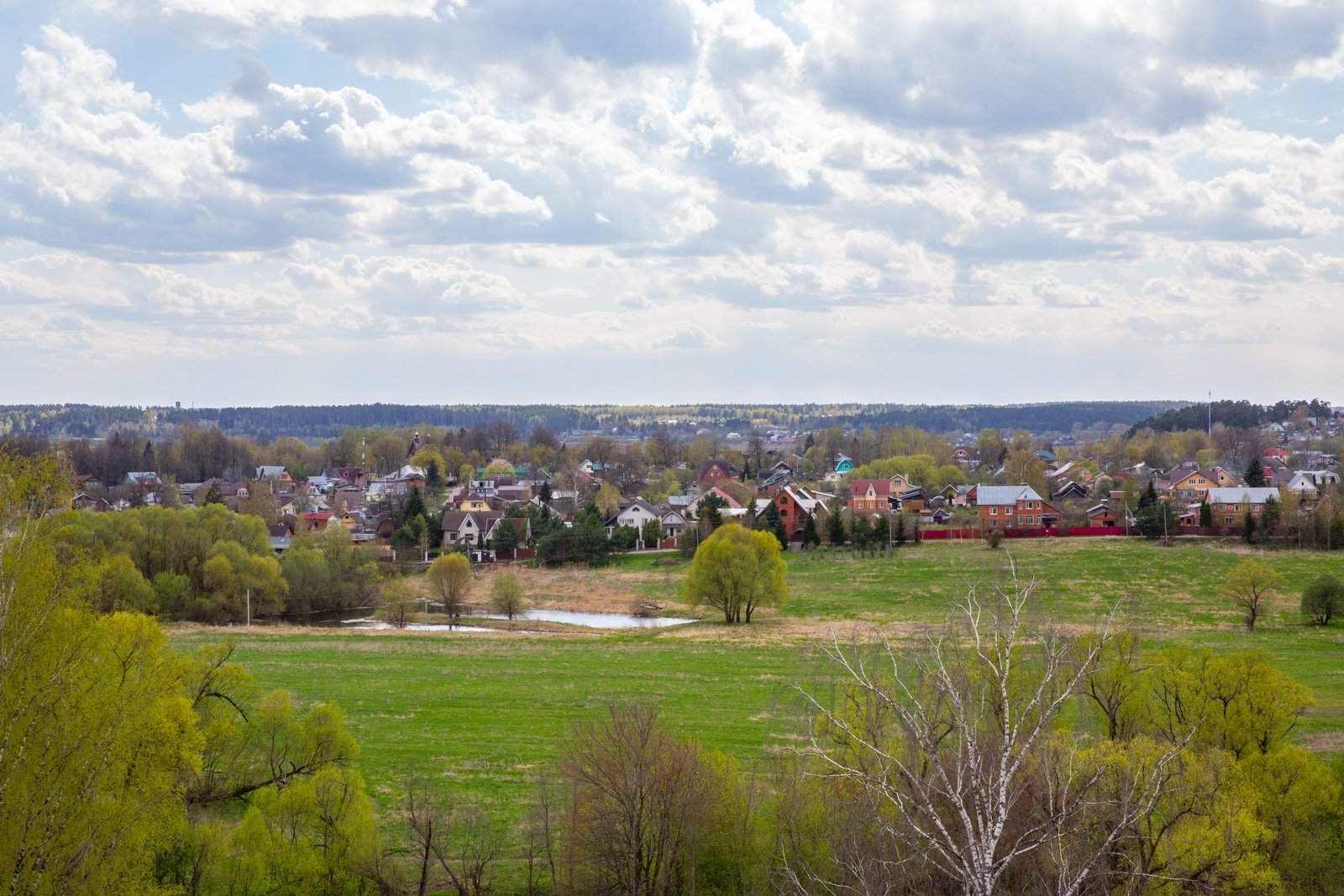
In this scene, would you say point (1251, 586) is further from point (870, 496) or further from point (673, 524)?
point (870, 496)

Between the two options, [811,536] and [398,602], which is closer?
[398,602]

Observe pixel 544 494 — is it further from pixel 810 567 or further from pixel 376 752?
pixel 376 752

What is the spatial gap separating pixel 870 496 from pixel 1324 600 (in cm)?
5530

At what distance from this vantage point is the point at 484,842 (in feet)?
72.7

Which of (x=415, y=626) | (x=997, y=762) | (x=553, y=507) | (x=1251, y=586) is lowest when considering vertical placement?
(x=415, y=626)

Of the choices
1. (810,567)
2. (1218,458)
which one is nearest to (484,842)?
(810,567)

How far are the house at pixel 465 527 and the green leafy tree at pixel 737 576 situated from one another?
3455 centimetres

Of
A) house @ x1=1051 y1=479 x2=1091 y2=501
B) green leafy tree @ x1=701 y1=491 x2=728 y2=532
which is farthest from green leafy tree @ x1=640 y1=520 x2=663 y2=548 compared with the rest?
house @ x1=1051 y1=479 x2=1091 y2=501

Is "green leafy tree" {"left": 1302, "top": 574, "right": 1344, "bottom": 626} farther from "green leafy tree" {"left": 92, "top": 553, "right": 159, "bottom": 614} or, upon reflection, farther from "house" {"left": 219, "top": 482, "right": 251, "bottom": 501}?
"house" {"left": 219, "top": 482, "right": 251, "bottom": 501}

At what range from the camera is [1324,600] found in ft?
163

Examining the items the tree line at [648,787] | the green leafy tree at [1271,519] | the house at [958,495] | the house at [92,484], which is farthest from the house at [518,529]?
the tree line at [648,787]

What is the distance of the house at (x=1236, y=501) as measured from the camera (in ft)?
283

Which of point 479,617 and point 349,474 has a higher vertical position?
point 349,474

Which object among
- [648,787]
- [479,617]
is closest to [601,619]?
[479,617]
